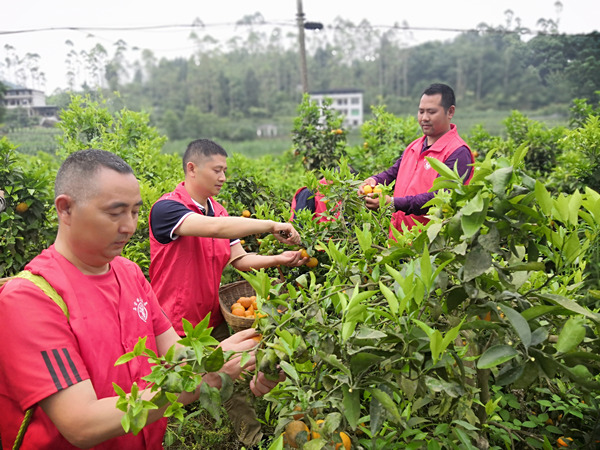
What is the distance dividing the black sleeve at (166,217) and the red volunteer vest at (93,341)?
84cm

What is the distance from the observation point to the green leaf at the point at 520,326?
105cm

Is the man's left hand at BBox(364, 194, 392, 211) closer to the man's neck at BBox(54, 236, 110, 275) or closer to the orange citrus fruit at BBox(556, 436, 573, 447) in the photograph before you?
the orange citrus fruit at BBox(556, 436, 573, 447)

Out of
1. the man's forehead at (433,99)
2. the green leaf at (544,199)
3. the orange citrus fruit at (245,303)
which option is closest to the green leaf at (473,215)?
the green leaf at (544,199)

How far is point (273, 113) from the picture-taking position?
45.8 meters

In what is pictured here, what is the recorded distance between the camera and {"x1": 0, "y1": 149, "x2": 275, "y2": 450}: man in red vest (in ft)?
3.82

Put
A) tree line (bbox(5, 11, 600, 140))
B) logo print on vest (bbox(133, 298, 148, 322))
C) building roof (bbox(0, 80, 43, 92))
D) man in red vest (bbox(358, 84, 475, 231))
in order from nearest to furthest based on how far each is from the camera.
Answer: logo print on vest (bbox(133, 298, 148, 322)) < man in red vest (bbox(358, 84, 475, 231)) < building roof (bbox(0, 80, 43, 92)) < tree line (bbox(5, 11, 600, 140))

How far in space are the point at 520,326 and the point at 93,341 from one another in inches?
42.6

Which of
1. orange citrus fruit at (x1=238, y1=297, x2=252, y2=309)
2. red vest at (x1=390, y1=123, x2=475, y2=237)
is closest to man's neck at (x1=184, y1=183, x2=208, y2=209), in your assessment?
orange citrus fruit at (x1=238, y1=297, x2=252, y2=309)

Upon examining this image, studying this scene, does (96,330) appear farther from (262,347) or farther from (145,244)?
(145,244)

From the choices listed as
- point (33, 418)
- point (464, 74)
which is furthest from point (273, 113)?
point (33, 418)

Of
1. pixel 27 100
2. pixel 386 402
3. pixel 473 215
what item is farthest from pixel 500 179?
pixel 27 100

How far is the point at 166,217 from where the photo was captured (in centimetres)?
236

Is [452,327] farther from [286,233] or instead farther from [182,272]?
[182,272]

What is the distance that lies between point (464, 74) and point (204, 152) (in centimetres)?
4668
